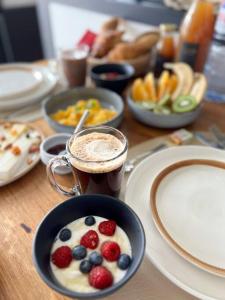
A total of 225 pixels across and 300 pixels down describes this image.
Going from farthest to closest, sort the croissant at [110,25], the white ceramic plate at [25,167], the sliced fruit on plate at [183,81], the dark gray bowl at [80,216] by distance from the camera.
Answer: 1. the croissant at [110,25]
2. the sliced fruit on plate at [183,81]
3. the white ceramic plate at [25,167]
4. the dark gray bowl at [80,216]

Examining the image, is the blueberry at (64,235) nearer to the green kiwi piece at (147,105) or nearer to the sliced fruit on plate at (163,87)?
the green kiwi piece at (147,105)

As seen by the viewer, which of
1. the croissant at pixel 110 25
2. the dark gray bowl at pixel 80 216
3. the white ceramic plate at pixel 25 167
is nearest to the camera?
the dark gray bowl at pixel 80 216

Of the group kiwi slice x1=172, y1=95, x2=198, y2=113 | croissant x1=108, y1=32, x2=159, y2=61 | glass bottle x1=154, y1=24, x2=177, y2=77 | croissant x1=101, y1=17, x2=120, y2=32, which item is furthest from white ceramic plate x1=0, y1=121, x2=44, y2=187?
croissant x1=101, y1=17, x2=120, y2=32

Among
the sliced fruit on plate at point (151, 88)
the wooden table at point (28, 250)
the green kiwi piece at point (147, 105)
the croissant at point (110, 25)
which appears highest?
the croissant at point (110, 25)

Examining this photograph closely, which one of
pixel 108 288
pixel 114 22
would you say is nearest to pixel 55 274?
pixel 108 288

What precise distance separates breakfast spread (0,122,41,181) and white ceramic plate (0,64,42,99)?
0.18m

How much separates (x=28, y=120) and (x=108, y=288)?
67cm

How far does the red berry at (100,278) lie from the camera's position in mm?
399

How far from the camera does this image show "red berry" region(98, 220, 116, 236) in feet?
1.55

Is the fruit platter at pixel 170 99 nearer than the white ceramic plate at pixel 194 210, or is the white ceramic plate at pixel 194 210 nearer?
the white ceramic plate at pixel 194 210

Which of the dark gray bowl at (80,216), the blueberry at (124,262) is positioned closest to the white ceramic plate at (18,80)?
the dark gray bowl at (80,216)

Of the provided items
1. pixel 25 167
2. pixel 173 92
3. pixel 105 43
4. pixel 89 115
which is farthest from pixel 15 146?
pixel 105 43

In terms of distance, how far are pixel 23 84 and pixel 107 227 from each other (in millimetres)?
787

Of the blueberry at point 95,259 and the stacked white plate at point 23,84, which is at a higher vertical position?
the stacked white plate at point 23,84
